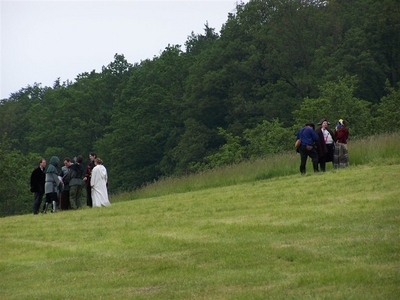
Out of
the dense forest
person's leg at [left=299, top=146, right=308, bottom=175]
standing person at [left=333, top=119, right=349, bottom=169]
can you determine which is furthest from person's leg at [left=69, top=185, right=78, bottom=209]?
the dense forest

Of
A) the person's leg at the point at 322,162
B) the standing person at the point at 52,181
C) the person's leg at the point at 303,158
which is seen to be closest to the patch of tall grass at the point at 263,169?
the person's leg at the point at 322,162

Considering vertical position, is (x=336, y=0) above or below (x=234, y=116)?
above

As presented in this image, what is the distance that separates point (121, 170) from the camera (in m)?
95.6

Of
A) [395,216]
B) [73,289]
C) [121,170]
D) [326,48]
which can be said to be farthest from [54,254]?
[121,170]

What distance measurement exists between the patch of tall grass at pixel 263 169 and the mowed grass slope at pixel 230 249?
6038mm

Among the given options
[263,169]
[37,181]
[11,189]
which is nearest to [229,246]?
[37,181]

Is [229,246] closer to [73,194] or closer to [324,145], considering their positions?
[324,145]

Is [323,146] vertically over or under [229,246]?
over

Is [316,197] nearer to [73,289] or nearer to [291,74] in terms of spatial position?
[73,289]

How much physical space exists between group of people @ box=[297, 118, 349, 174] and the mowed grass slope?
4.54m

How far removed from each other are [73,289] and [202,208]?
998 cm

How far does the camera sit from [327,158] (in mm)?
32406

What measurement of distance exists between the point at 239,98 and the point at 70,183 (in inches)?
2011

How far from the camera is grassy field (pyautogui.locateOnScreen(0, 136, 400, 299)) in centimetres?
1389
